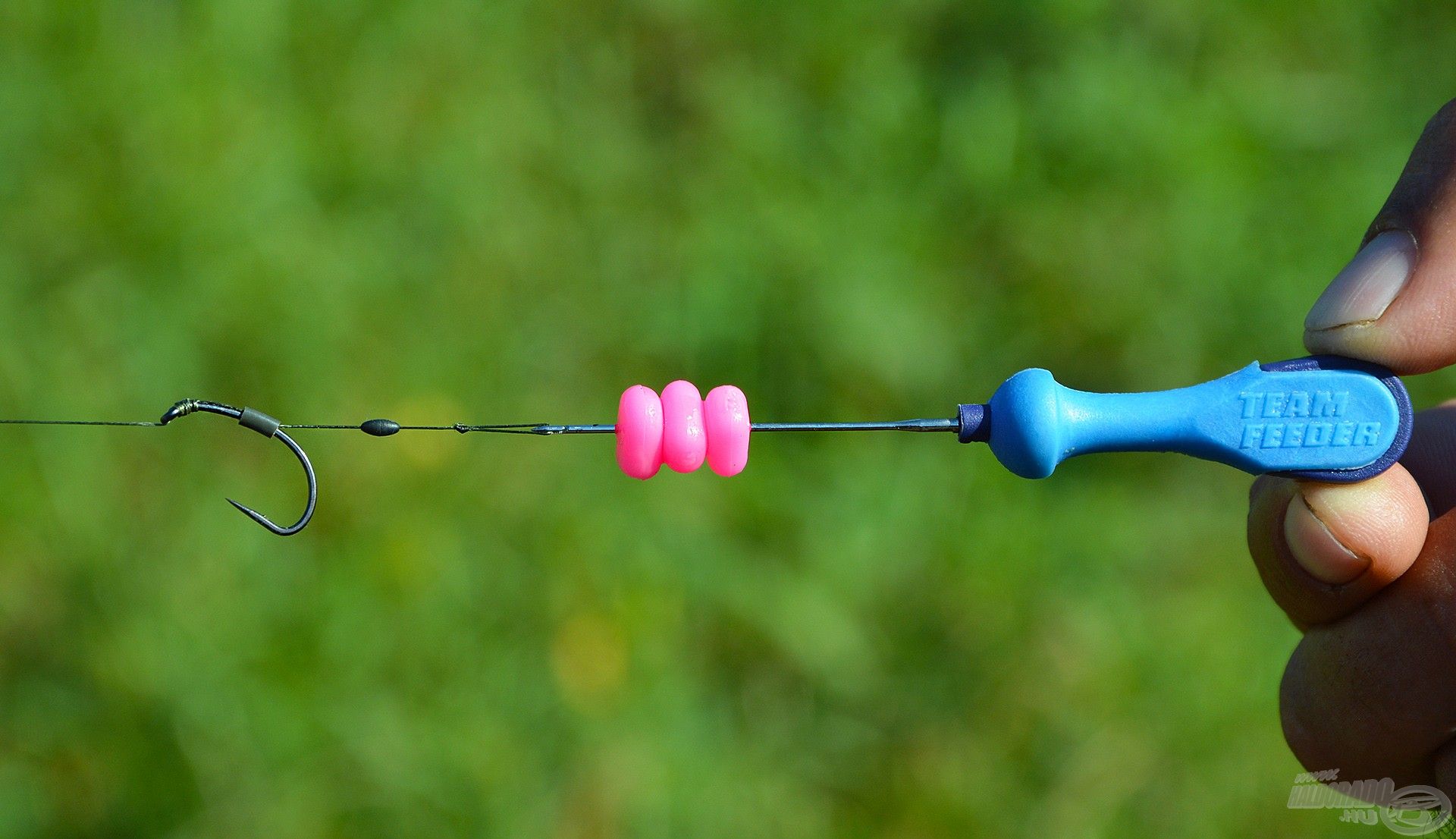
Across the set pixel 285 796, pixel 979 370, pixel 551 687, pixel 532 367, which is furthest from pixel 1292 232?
pixel 285 796

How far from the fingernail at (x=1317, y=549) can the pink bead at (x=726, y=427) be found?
994 mm

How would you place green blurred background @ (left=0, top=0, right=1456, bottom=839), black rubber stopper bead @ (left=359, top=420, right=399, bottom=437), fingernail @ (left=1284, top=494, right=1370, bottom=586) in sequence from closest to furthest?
black rubber stopper bead @ (left=359, top=420, right=399, bottom=437) → fingernail @ (left=1284, top=494, right=1370, bottom=586) → green blurred background @ (left=0, top=0, right=1456, bottom=839)

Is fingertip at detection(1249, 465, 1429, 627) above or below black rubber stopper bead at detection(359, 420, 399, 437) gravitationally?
below

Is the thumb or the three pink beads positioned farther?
the thumb

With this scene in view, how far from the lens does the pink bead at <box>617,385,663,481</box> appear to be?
70.9 inches

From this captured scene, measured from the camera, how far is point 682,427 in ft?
5.91

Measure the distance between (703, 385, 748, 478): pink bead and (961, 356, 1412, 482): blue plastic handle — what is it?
32cm

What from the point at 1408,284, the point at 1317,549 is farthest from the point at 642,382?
the point at 1408,284

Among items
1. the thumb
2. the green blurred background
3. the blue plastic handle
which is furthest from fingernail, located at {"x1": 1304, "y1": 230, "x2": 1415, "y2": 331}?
the green blurred background

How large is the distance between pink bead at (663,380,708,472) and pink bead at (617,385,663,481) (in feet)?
0.04

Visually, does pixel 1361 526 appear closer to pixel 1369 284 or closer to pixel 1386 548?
pixel 1386 548

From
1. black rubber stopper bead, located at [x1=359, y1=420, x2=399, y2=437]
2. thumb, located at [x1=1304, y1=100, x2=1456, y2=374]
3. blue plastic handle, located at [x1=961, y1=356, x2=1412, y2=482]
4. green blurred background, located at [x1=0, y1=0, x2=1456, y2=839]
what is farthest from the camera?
green blurred background, located at [x1=0, y1=0, x2=1456, y2=839]

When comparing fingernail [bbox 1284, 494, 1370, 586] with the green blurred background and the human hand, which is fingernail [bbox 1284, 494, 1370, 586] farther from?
the green blurred background

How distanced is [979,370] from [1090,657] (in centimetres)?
85
